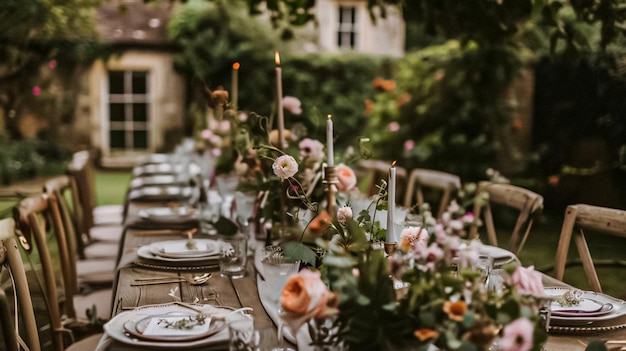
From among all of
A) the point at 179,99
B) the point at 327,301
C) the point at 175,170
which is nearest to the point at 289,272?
the point at 327,301

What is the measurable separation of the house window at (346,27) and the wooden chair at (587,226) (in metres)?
11.3

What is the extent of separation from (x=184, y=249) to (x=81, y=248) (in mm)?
1750

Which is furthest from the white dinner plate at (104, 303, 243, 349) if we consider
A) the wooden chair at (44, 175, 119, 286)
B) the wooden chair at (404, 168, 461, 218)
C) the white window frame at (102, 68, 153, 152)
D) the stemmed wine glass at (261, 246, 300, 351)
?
the white window frame at (102, 68, 153, 152)

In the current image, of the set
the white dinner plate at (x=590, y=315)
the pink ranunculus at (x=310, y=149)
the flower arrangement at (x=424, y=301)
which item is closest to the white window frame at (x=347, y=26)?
the pink ranunculus at (x=310, y=149)

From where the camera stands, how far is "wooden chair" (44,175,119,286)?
128 inches

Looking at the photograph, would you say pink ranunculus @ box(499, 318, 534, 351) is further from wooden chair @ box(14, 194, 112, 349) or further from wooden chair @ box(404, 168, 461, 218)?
wooden chair @ box(404, 168, 461, 218)

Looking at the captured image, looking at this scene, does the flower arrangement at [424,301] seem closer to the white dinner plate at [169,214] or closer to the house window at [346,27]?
the white dinner plate at [169,214]

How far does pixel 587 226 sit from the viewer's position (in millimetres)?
2475

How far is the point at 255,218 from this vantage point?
253 cm

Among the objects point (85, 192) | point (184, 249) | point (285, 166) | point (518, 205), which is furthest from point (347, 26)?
point (285, 166)

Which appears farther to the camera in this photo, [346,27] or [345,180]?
[346,27]

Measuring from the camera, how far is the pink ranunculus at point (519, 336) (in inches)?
41.5

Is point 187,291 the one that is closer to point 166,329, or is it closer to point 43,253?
point 166,329

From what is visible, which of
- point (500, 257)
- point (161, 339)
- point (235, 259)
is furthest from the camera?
point (500, 257)
